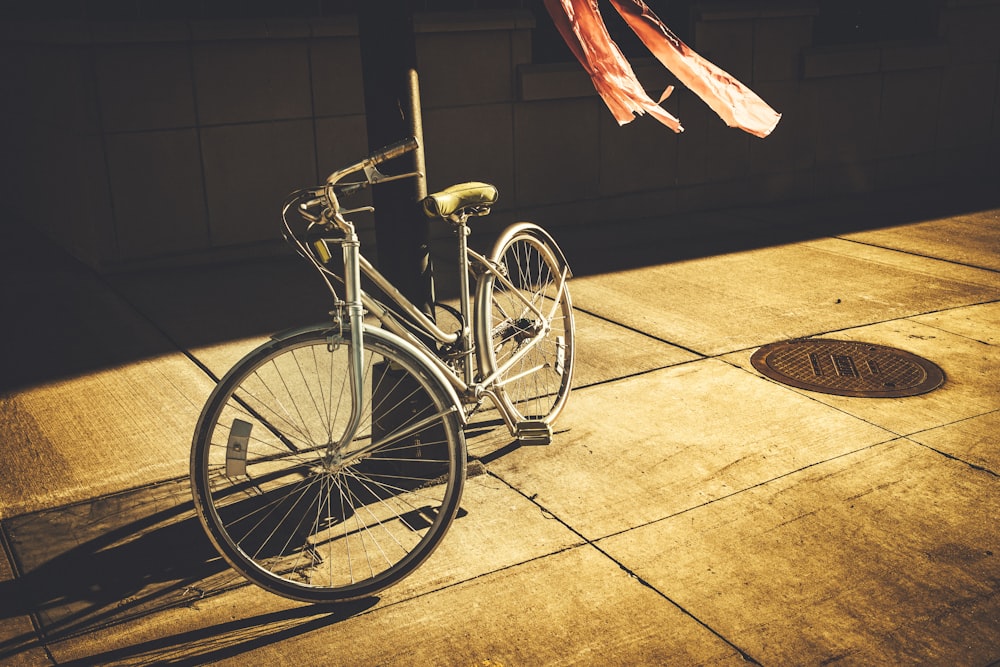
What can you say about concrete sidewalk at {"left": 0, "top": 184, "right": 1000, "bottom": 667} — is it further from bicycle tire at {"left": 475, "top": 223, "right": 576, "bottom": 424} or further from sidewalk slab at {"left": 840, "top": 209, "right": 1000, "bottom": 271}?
sidewalk slab at {"left": 840, "top": 209, "right": 1000, "bottom": 271}

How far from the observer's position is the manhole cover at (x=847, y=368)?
16.9ft

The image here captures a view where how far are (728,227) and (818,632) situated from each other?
20.1 feet

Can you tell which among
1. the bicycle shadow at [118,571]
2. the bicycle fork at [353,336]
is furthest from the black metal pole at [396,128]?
the bicycle shadow at [118,571]

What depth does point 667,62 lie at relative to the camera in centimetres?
416

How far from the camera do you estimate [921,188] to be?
10.8m

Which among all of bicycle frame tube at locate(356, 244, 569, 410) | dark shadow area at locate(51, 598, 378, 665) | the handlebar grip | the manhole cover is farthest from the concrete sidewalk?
the handlebar grip

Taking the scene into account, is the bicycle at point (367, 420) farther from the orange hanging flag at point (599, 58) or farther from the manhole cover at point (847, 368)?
the manhole cover at point (847, 368)

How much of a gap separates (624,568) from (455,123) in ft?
18.0

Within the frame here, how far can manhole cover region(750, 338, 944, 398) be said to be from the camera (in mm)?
5148

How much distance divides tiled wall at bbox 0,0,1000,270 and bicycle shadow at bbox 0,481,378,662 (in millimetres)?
3734

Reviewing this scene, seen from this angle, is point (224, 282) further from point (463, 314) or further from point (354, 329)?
point (354, 329)

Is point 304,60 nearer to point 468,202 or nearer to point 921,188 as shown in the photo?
point 468,202

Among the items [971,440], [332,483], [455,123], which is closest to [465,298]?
[332,483]

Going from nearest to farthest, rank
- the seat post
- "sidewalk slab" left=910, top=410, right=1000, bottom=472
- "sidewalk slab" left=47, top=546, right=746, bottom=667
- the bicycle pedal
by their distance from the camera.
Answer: "sidewalk slab" left=47, top=546, right=746, bottom=667, the seat post, the bicycle pedal, "sidewalk slab" left=910, top=410, right=1000, bottom=472
